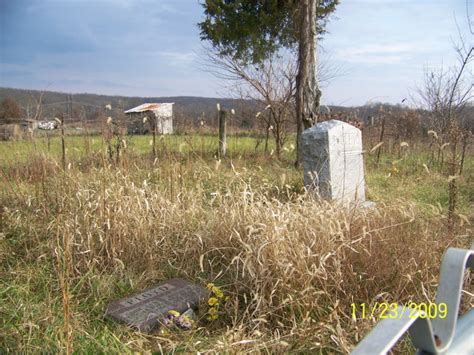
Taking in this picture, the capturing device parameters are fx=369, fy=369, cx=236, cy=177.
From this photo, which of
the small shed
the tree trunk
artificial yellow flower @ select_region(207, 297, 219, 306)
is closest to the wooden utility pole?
the small shed

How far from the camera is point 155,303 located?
2.48 m

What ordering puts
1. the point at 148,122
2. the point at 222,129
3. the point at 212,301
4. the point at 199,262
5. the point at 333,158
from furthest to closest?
the point at 222,129 → the point at 148,122 → the point at 333,158 → the point at 199,262 → the point at 212,301

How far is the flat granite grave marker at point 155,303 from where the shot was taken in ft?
7.47

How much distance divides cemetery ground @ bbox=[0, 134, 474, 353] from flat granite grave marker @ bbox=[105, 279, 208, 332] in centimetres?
7

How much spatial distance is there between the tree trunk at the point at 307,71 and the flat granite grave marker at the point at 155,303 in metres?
5.26

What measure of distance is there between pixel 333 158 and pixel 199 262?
2343 millimetres

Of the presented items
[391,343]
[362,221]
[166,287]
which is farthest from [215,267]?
[391,343]

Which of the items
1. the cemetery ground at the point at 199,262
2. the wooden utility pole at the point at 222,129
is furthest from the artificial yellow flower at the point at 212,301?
the wooden utility pole at the point at 222,129

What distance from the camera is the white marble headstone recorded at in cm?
448

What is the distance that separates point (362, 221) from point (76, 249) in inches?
92.9

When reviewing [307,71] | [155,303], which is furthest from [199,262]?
[307,71]

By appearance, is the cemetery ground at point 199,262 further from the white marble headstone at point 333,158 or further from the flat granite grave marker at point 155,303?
the white marble headstone at point 333,158

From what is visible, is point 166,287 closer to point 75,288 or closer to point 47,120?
point 75,288

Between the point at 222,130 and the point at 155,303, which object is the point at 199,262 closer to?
the point at 155,303
